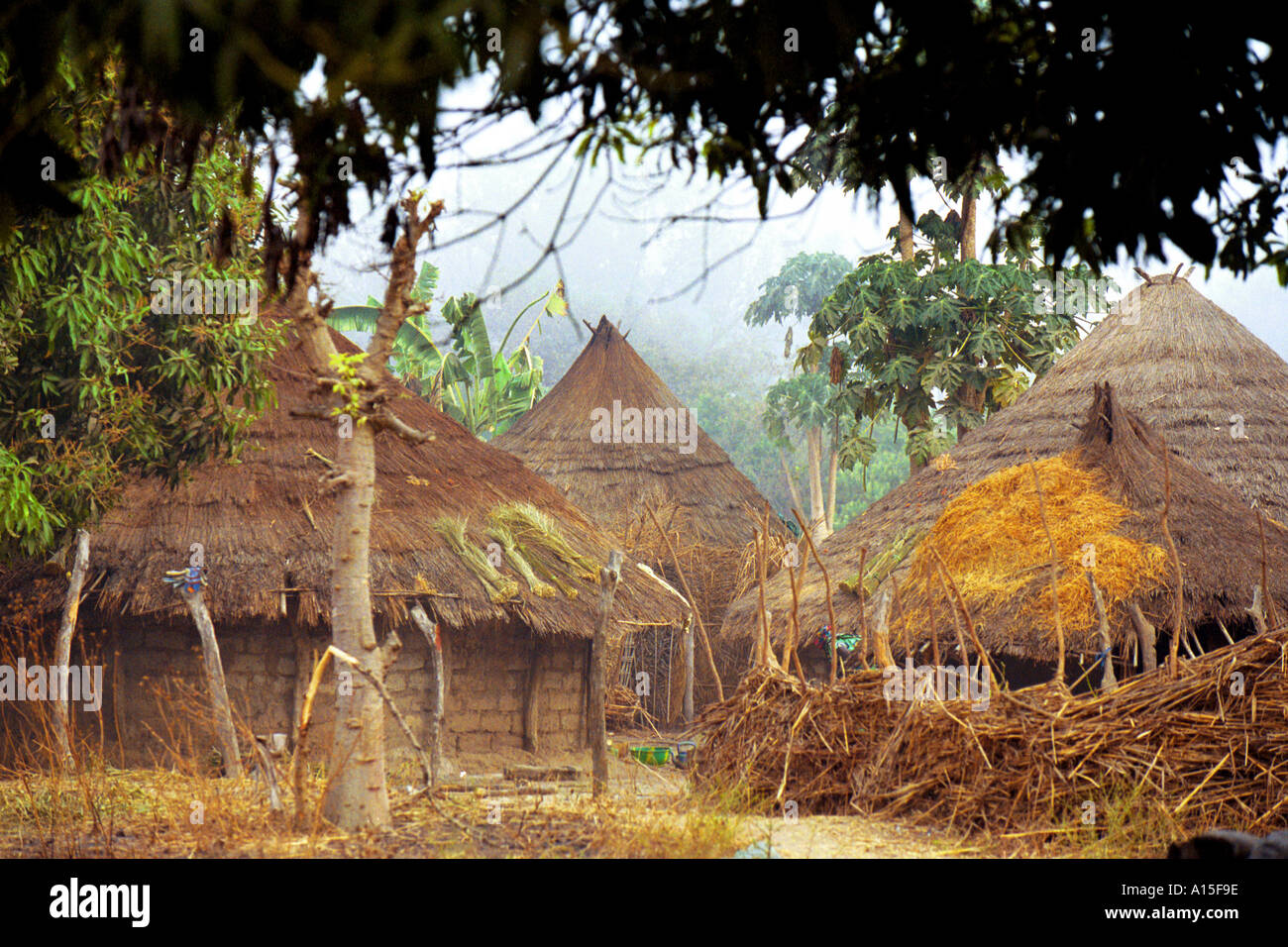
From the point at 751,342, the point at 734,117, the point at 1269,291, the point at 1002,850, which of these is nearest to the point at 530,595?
the point at 1002,850

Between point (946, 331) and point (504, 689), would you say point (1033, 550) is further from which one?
point (946, 331)

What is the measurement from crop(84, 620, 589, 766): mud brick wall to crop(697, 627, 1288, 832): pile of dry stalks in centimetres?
533

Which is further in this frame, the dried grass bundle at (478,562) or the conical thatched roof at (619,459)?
the conical thatched roof at (619,459)

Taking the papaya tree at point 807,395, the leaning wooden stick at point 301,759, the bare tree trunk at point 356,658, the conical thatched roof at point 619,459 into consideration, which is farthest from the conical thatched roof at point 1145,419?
the papaya tree at point 807,395

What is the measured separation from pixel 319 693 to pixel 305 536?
1.56 m

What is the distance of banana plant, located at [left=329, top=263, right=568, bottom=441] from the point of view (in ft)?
75.7

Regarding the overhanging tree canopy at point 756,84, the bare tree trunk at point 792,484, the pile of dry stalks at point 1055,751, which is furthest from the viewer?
the bare tree trunk at point 792,484

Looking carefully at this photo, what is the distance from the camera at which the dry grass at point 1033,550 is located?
10.6 m

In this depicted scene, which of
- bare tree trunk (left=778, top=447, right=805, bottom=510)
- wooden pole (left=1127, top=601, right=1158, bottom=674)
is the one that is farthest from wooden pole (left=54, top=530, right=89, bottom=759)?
bare tree trunk (left=778, top=447, right=805, bottom=510)

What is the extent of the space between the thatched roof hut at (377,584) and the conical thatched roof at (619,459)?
211 inches

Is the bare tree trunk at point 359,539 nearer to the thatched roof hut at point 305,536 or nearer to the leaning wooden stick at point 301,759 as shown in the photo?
the leaning wooden stick at point 301,759

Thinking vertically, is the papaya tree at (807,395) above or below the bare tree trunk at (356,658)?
above

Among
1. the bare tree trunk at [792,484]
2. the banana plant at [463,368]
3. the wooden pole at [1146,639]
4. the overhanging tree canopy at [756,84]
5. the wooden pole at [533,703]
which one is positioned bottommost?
the wooden pole at [533,703]
